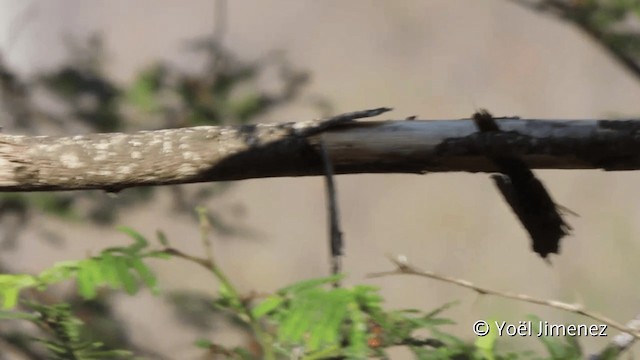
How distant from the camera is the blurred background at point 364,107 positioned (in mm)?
1267

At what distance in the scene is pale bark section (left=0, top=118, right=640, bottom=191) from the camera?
21.4 inches

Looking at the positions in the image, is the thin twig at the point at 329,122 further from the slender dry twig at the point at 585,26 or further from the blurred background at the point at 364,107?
the slender dry twig at the point at 585,26

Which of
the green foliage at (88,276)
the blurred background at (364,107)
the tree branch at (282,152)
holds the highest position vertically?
the blurred background at (364,107)

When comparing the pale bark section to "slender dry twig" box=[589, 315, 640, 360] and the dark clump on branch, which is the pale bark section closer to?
the dark clump on branch

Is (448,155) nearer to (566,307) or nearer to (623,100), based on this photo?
(566,307)

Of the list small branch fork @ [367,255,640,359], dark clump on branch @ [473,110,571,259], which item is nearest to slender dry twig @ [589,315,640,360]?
small branch fork @ [367,255,640,359]

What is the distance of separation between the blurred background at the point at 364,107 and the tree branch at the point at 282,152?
0.68 metres

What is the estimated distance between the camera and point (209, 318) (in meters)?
1.26

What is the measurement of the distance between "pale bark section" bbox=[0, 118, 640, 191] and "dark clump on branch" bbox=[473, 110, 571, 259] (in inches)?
0.4

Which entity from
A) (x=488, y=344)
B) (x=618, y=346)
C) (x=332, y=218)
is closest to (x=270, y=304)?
(x=332, y=218)

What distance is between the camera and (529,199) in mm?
593

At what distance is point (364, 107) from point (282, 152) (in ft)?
2.75

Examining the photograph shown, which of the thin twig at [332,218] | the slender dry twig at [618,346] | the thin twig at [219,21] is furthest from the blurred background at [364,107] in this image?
the thin twig at [332,218]

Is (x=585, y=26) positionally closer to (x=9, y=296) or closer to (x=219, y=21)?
(x=219, y=21)
